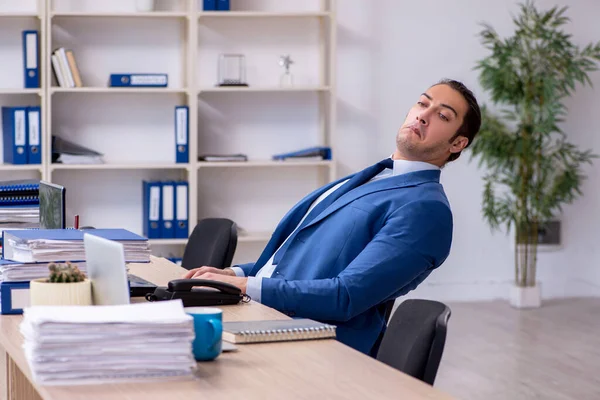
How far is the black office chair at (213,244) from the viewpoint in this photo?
355cm

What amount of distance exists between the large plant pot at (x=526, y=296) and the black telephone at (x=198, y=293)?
4.22m

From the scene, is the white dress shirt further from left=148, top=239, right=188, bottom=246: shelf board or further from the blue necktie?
left=148, top=239, right=188, bottom=246: shelf board

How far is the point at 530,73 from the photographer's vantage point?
6117 millimetres

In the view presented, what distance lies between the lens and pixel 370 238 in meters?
2.63

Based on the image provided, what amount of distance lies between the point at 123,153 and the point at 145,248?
3.64 meters

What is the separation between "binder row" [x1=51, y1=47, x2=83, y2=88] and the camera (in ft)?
18.1

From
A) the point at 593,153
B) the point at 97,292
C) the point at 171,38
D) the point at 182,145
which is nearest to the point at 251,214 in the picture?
the point at 182,145

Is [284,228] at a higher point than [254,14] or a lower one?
lower

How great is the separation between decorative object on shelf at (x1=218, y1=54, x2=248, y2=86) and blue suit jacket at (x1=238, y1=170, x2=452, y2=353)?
3.26 meters

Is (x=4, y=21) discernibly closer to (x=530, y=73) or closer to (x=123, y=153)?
(x=123, y=153)

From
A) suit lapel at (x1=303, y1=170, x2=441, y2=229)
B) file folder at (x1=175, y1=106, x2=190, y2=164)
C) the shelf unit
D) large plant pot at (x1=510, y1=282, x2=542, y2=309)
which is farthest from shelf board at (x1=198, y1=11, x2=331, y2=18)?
suit lapel at (x1=303, y1=170, x2=441, y2=229)

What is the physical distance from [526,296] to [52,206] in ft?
14.0

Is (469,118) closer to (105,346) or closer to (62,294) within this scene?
(62,294)

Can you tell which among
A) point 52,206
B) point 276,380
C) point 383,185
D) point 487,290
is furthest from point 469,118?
point 487,290
